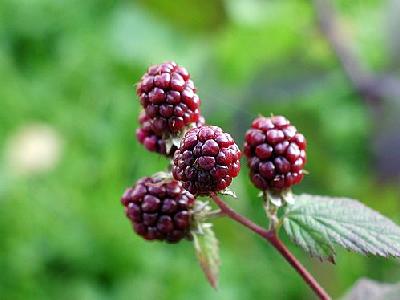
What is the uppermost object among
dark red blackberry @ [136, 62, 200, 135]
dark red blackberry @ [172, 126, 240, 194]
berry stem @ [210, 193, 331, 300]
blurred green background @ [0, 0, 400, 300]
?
blurred green background @ [0, 0, 400, 300]

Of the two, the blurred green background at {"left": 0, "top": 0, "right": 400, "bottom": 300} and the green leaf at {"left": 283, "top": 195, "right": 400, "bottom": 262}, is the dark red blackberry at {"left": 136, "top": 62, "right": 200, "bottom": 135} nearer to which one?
the green leaf at {"left": 283, "top": 195, "right": 400, "bottom": 262}

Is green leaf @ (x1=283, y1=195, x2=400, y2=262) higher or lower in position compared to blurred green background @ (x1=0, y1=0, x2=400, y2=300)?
lower

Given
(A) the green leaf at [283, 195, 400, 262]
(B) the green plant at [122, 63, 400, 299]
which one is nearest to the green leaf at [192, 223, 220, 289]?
(B) the green plant at [122, 63, 400, 299]

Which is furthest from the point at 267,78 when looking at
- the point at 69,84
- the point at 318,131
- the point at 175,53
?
the point at 69,84

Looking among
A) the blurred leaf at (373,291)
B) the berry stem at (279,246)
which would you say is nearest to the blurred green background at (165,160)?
the blurred leaf at (373,291)

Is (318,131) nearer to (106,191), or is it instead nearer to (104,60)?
(106,191)

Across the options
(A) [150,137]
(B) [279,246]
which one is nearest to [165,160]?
(A) [150,137]
